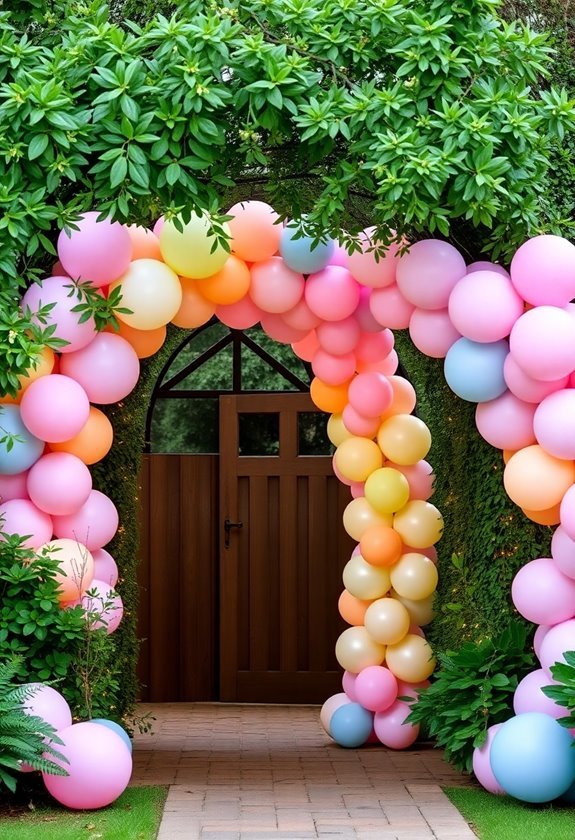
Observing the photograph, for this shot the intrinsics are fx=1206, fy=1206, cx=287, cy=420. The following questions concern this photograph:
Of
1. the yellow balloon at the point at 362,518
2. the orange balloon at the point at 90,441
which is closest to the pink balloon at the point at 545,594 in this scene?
the yellow balloon at the point at 362,518

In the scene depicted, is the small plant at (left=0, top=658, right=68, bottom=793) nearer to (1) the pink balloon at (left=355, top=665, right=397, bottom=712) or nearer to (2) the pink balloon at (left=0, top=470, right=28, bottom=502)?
(2) the pink balloon at (left=0, top=470, right=28, bottom=502)

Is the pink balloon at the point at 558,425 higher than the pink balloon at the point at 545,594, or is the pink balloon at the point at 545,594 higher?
the pink balloon at the point at 558,425

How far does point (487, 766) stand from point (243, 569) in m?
3.82

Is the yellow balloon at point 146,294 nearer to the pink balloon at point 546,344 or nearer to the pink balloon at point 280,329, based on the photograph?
the pink balloon at point 280,329

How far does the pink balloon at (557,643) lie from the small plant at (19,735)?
1920 mm

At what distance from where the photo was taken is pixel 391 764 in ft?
19.9

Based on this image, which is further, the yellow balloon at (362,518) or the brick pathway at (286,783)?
the yellow balloon at (362,518)

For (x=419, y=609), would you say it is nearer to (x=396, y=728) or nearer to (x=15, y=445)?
(x=396, y=728)

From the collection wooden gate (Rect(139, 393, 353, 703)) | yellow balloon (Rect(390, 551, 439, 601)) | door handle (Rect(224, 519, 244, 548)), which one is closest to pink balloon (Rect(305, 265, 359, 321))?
yellow balloon (Rect(390, 551, 439, 601))

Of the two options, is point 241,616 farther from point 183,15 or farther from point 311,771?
point 183,15

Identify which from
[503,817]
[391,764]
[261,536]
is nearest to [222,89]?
[503,817]

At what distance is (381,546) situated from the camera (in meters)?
6.41

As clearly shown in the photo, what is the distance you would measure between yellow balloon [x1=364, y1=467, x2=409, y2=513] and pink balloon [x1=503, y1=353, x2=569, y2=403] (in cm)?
164

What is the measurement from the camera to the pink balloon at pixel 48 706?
4730mm
